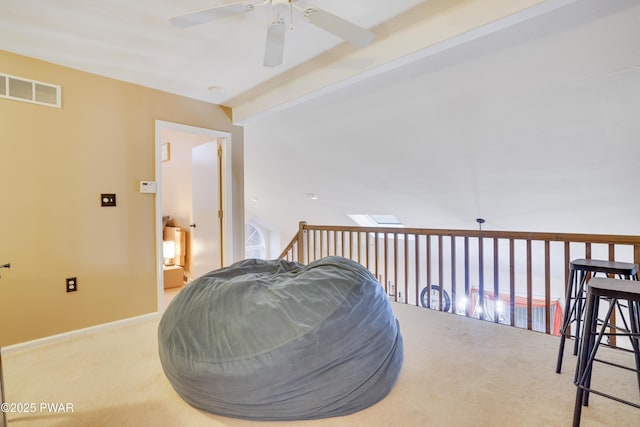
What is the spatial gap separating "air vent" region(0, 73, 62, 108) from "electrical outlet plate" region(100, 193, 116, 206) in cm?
83

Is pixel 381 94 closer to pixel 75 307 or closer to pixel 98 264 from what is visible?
pixel 98 264

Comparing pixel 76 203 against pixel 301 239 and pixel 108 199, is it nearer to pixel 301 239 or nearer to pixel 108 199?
pixel 108 199

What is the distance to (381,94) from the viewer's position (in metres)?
3.41

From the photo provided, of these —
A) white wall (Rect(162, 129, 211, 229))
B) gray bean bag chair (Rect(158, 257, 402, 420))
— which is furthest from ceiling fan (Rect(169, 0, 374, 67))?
white wall (Rect(162, 129, 211, 229))

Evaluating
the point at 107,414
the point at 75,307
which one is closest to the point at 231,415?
the point at 107,414

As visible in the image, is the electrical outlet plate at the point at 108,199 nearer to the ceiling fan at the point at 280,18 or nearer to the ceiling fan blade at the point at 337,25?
the ceiling fan at the point at 280,18

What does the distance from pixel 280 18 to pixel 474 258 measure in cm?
603

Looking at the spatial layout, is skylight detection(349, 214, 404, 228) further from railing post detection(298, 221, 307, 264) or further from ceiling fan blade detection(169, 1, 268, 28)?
ceiling fan blade detection(169, 1, 268, 28)

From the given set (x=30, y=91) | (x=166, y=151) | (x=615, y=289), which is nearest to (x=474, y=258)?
(x=615, y=289)

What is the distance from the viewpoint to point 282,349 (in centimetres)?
156

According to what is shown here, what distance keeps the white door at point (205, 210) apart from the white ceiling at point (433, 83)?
0.80 meters

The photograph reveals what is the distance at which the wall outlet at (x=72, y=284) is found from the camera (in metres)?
2.80

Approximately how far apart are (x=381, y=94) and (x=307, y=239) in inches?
88.5

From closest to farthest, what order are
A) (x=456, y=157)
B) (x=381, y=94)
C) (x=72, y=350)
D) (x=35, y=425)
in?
(x=35, y=425) < (x=72, y=350) < (x=381, y=94) < (x=456, y=157)
